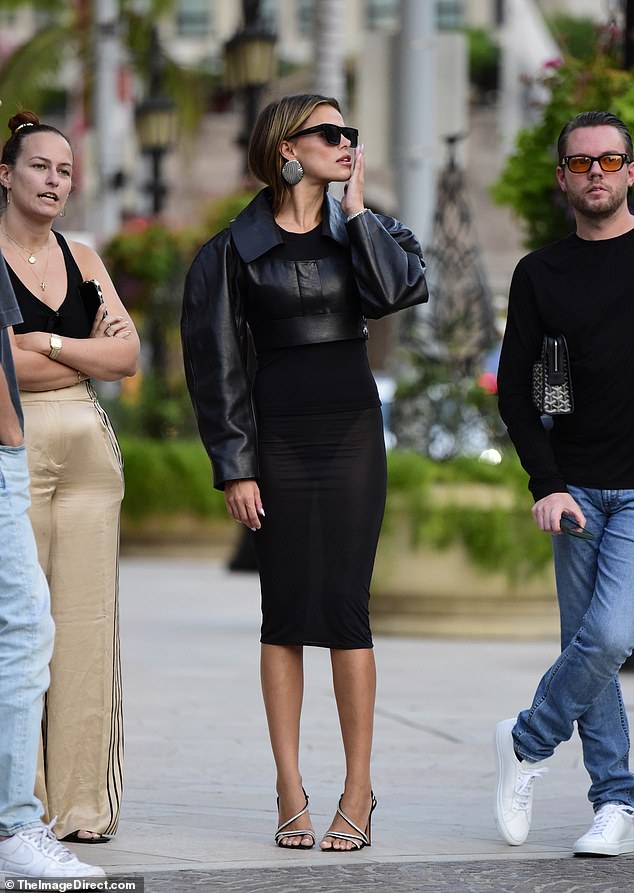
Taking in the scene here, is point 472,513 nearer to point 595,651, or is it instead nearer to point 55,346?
point 595,651

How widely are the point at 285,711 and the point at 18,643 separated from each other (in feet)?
3.50

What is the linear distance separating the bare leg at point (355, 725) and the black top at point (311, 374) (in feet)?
2.26

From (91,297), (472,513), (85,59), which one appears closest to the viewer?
(91,297)

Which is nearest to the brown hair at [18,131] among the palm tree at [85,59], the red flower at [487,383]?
the red flower at [487,383]

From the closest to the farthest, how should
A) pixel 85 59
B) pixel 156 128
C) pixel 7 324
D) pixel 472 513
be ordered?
pixel 7 324 < pixel 472 513 < pixel 156 128 < pixel 85 59

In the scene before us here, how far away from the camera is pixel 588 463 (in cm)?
534

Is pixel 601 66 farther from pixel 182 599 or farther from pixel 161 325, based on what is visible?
pixel 161 325

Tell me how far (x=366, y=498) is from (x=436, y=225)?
702 cm

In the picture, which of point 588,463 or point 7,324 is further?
point 588,463

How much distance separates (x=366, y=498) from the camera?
542cm

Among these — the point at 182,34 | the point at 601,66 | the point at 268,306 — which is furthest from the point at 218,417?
the point at 182,34

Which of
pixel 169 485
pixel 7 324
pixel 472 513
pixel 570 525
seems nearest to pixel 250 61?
pixel 169 485

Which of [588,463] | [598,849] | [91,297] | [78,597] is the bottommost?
[598,849]

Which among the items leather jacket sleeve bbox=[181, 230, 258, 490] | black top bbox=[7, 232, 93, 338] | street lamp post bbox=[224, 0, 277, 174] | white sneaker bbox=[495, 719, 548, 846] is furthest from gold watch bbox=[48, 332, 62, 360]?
street lamp post bbox=[224, 0, 277, 174]
